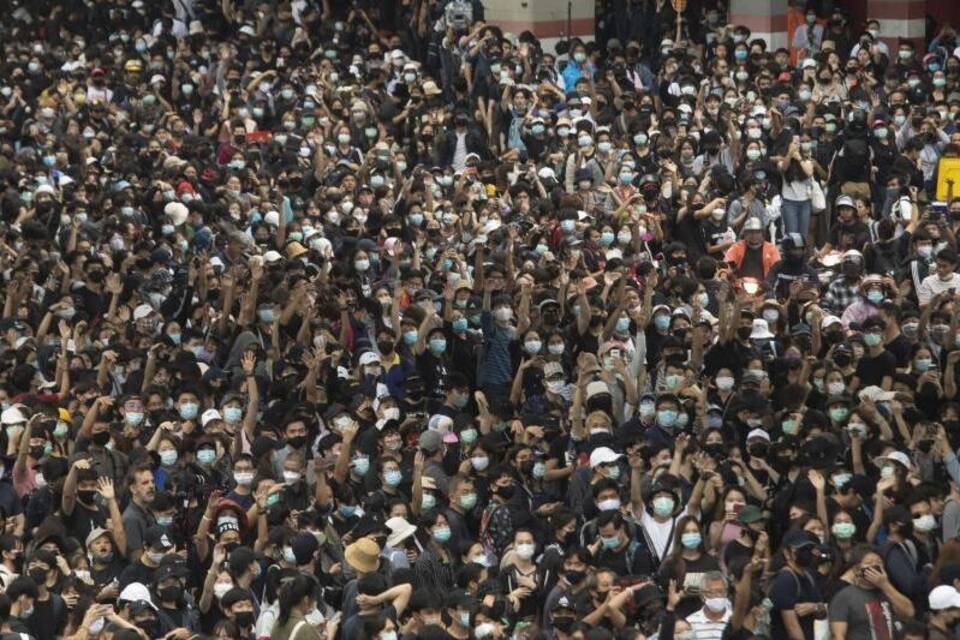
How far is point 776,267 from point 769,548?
6485 mm

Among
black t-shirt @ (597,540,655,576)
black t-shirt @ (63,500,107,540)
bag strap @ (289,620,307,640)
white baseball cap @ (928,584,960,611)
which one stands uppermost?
bag strap @ (289,620,307,640)

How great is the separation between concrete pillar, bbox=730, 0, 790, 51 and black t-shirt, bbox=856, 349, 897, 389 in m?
15.0

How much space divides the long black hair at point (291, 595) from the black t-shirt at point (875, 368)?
264 inches

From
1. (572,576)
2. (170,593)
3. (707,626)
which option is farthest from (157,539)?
(707,626)

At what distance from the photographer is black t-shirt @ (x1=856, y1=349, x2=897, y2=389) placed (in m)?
21.2

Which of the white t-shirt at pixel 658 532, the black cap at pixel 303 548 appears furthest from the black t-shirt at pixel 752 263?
the black cap at pixel 303 548

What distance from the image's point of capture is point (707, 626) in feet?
52.9

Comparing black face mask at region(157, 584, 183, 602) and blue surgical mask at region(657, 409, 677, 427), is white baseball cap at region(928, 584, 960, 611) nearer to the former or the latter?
blue surgical mask at region(657, 409, 677, 427)

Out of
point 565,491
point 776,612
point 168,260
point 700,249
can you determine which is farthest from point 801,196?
point 776,612

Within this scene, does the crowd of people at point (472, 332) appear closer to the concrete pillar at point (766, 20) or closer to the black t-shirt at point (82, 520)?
the black t-shirt at point (82, 520)

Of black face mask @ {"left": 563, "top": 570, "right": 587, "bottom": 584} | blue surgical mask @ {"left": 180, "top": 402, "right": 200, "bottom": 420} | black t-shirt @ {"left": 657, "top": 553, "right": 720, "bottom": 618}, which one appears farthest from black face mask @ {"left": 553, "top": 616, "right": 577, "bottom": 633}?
blue surgical mask @ {"left": 180, "top": 402, "right": 200, "bottom": 420}

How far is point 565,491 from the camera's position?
19.1m

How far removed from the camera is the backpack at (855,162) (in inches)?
1079

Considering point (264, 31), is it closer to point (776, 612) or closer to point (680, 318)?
point (680, 318)
